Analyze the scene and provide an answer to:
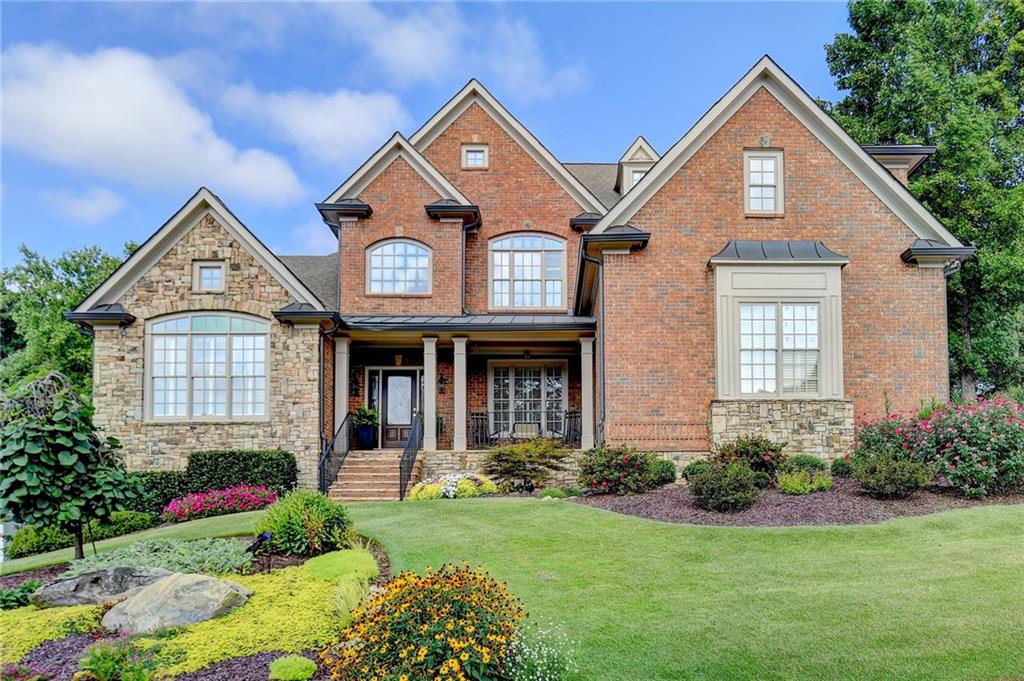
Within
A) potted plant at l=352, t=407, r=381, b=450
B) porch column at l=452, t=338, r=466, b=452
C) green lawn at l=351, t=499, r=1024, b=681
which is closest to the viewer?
green lawn at l=351, t=499, r=1024, b=681

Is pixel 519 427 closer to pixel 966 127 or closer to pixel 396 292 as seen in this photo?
pixel 396 292

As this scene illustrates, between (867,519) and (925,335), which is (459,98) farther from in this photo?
(867,519)

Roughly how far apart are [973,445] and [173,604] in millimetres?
11150

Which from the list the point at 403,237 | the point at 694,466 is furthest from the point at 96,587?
the point at 403,237

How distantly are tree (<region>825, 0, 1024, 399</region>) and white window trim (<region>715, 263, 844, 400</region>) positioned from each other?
38.7ft

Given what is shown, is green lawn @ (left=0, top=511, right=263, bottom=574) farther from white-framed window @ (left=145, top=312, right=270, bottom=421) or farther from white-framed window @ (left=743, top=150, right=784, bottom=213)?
white-framed window @ (left=743, top=150, right=784, bottom=213)

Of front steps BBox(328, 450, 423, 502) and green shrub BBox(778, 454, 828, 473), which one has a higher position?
green shrub BBox(778, 454, 828, 473)

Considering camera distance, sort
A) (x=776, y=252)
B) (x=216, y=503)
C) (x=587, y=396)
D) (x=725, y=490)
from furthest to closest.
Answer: (x=587, y=396) → (x=776, y=252) → (x=216, y=503) → (x=725, y=490)

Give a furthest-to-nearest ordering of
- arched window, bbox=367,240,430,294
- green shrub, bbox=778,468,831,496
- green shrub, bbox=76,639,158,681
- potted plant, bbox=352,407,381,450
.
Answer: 1. arched window, bbox=367,240,430,294
2. potted plant, bbox=352,407,381,450
3. green shrub, bbox=778,468,831,496
4. green shrub, bbox=76,639,158,681

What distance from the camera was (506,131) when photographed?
70.0 feet

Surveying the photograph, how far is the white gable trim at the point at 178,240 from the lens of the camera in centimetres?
1652

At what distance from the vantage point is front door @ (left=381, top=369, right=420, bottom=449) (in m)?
20.7

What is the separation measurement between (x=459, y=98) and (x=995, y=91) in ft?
60.2

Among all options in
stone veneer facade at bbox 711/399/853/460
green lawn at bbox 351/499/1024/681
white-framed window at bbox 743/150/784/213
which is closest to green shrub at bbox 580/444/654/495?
green lawn at bbox 351/499/1024/681
